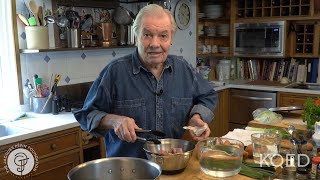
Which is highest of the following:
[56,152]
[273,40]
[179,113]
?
[273,40]

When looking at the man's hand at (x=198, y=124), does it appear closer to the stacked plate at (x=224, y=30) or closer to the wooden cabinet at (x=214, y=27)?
the wooden cabinet at (x=214, y=27)

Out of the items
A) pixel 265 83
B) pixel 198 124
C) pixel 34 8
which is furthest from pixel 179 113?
pixel 265 83

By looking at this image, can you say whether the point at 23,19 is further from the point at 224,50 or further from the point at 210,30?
the point at 224,50

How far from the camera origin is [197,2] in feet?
14.6

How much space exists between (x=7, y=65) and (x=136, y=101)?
151 cm

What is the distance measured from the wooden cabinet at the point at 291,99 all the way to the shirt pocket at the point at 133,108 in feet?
8.36

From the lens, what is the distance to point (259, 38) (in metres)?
4.24

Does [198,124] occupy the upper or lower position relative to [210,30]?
lower

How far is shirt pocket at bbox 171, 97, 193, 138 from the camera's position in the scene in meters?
1.72

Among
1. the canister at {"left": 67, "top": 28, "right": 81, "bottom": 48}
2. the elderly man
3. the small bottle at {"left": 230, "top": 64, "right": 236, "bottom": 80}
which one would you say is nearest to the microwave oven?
the small bottle at {"left": 230, "top": 64, "right": 236, "bottom": 80}

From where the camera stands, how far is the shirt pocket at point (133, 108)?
65.0 inches

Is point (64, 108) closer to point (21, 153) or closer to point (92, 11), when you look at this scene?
point (21, 153)

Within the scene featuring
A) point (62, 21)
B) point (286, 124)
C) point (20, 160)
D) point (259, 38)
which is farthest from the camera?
point (259, 38)

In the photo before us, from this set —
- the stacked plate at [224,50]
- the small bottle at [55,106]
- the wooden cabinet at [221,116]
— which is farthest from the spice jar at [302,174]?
the stacked plate at [224,50]
